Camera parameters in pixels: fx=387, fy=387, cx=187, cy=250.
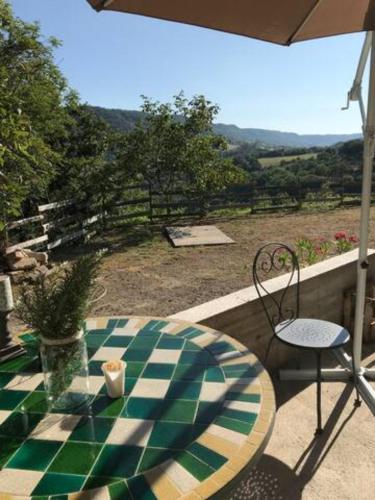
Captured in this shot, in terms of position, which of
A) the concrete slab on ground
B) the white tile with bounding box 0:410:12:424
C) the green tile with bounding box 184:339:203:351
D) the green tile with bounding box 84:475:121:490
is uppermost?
the white tile with bounding box 0:410:12:424

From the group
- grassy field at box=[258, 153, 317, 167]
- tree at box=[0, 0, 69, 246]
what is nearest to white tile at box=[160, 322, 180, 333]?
tree at box=[0, 0, 69, 246]

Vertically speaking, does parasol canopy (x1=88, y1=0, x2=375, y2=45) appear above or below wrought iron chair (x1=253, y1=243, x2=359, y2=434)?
above

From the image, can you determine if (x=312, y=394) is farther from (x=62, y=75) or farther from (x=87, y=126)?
(x=87, y=126)

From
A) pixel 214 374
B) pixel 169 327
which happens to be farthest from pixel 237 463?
pixel 169 327

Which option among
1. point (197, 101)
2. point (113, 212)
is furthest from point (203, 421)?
point (197, 101)

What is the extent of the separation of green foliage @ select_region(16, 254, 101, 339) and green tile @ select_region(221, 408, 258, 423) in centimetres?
51

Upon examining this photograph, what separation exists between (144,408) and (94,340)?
0.56 m

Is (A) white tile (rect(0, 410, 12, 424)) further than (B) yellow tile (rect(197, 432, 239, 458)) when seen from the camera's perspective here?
Yes

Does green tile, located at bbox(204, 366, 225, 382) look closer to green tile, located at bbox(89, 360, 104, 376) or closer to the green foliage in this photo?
green tile, located at bbox(89, 360, 104, 376)

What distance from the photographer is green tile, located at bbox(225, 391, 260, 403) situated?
1.23 metres

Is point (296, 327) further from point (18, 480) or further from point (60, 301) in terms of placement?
point (18, 480)

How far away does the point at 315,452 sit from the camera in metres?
2.05

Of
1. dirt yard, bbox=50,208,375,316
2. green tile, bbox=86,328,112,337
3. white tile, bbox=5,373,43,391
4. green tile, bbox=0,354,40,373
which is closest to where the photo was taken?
white tile, bbox=5,373,43,391

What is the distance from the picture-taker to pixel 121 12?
4.76 ft
